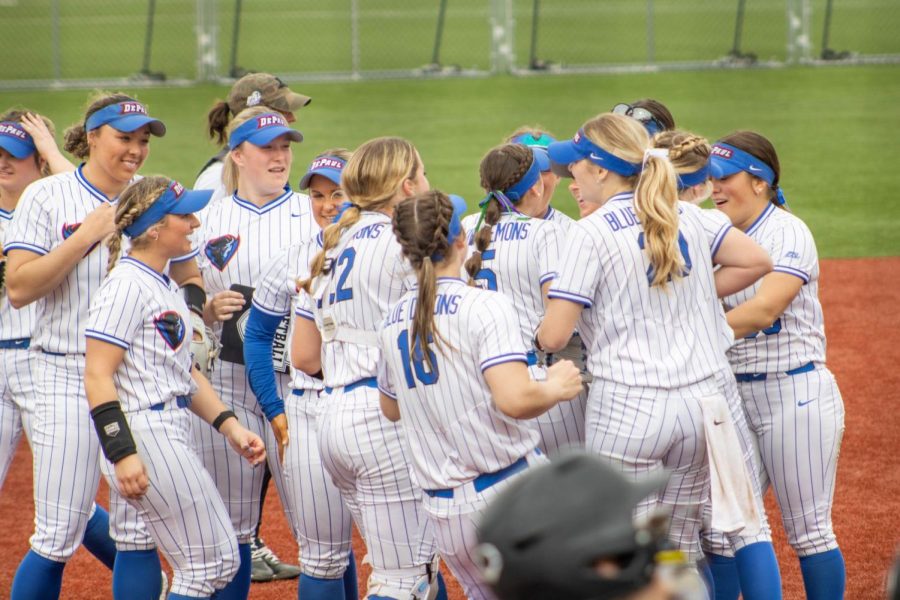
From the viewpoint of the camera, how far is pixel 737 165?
3920 mm

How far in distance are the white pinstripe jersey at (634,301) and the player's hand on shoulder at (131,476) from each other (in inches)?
50.1

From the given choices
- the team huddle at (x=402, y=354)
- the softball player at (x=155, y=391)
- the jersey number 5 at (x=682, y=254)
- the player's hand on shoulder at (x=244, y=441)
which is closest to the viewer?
the team huddle at (x=402, y=354)

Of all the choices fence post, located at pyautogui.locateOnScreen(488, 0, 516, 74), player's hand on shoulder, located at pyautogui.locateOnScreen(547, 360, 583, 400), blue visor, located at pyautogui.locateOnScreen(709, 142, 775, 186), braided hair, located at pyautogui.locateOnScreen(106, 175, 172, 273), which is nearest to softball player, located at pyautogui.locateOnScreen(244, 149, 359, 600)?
braided hair, located at pyautogui.locateOnScreen(106, 175, 172, 273)

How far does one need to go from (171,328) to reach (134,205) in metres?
0.38

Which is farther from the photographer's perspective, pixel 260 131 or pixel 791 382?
pixel 260 131

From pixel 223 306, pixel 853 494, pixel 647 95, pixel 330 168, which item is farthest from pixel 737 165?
pixel 647 95

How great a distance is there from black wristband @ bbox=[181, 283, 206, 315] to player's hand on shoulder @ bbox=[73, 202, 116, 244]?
39 centimetres

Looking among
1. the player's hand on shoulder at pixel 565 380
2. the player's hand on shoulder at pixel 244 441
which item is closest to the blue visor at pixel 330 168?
the player's hand on shoulder at pixel 244 441

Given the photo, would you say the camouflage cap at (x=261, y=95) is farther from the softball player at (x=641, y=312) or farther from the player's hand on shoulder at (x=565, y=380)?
the player's hand on shoulder at (x=565, y=380)

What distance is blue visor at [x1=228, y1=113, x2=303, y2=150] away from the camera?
169 inches

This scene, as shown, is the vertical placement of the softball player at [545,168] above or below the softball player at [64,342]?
above

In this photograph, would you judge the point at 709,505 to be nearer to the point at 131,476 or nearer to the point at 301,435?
the point at 301,435

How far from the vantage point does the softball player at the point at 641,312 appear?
130 inches

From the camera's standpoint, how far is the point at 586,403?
3754 millimetres
